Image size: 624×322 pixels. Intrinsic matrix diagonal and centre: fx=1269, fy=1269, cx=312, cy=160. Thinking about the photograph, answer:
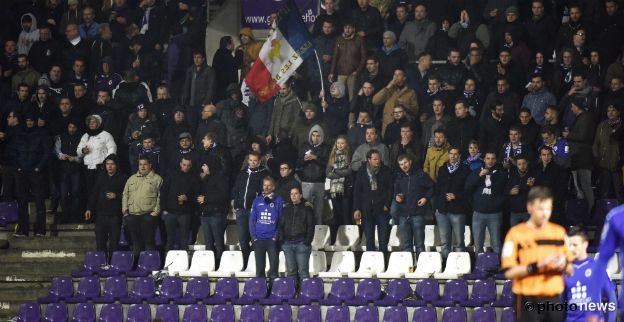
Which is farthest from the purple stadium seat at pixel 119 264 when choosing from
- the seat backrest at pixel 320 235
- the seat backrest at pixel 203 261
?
the seat backrest at pixel 320 235

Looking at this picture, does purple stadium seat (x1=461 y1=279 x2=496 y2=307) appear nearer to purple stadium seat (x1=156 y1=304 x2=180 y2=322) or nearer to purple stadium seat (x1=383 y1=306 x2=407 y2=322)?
purple stadium seat (x1=383 y1=306 x2=407 y2=322)

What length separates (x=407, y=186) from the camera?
19.8 metres

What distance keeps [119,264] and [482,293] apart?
19.7 ft

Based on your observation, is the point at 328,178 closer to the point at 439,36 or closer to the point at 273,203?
the point at 273,203

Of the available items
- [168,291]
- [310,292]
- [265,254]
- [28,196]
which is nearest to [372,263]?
[310,292]

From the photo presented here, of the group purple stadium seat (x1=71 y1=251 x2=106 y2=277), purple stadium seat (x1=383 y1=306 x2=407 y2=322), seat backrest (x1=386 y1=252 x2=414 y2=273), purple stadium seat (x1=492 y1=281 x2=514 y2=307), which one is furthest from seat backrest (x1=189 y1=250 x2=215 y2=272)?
purple stadium seat (x1=492 y1=281 x2=514 y2=307)

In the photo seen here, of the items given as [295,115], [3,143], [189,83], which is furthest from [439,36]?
[3,143]

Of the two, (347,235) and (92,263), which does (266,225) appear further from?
(92,263)

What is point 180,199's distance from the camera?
67.5 feet

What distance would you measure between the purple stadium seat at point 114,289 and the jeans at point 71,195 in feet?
7.85

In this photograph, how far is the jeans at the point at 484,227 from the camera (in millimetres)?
19391

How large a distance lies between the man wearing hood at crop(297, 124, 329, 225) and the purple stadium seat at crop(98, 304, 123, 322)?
352 centimetres

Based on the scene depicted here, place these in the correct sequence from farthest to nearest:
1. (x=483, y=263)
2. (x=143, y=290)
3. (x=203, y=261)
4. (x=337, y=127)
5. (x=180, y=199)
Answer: (x=337, y=127) → (x=203, y=261) → (x=180, y=199) → (x=143, y=290) → (x=483, y=263)

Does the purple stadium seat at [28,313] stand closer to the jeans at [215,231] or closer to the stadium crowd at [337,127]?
the stadium crowd at [337,127]
